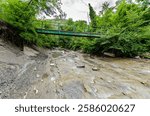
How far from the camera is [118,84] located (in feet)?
19.1

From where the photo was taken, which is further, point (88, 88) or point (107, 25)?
point (107, 25)

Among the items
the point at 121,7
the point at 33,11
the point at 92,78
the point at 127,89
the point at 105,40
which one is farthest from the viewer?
the point at 121,7

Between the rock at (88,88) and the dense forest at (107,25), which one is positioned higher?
the dense forest at (107,25)

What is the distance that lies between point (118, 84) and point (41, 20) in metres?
10.2

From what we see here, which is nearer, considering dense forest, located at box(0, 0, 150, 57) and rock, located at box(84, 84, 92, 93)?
rock, located at box(84, 84, 92, 93)

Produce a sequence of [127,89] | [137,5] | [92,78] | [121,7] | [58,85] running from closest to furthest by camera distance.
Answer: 1. [127,89]
2. [58,85]
3. [92,78]
4. [121,7]
5. [137,5]

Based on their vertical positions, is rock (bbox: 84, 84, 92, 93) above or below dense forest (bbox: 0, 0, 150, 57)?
below

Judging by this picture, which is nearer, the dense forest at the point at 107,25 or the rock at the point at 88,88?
the rock at the point at 88,88

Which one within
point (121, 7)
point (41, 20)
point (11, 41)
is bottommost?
point (11, 41)

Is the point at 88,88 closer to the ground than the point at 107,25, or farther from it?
closer to the ground

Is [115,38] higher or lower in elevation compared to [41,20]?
lower

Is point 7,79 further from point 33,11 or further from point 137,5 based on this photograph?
point 137,5

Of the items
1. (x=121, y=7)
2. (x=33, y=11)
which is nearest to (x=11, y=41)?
(x=33, y=11)

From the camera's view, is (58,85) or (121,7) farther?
(121,7)
